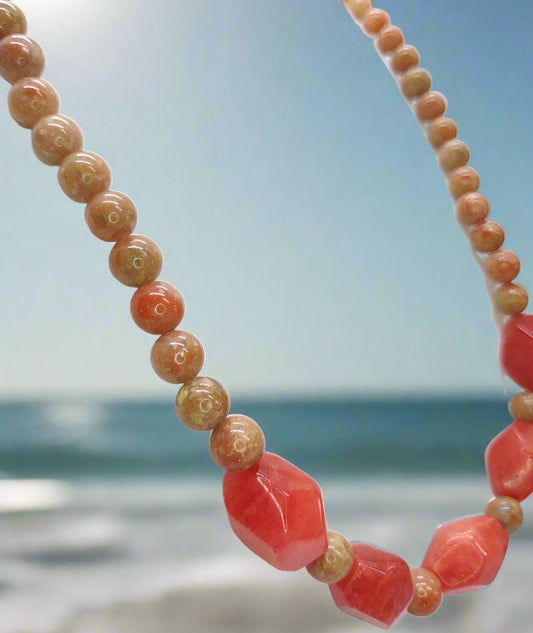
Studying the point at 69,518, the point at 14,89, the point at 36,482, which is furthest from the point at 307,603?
the point at 36,482

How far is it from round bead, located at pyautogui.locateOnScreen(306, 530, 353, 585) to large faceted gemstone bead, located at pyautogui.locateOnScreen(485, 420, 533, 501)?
0.17 metres

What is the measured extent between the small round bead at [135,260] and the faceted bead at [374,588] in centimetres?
23

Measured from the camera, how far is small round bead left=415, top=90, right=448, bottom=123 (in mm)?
638

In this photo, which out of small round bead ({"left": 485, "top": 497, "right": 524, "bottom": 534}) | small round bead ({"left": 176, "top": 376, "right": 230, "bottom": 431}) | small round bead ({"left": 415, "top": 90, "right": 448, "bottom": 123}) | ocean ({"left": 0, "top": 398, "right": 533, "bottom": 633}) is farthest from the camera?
ocean ({"left": 0, "top": 398, "right": 533, "bottom": 633})

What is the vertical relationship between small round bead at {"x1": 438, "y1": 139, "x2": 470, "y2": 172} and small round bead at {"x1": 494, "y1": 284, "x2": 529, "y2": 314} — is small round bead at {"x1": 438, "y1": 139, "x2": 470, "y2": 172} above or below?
above

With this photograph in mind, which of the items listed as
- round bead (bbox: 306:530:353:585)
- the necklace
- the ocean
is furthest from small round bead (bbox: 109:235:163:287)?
the ocean

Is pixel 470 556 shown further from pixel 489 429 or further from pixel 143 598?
pixel 489 429

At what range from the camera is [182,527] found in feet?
4.67

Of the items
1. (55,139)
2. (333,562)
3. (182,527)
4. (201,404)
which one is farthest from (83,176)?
(182,527)

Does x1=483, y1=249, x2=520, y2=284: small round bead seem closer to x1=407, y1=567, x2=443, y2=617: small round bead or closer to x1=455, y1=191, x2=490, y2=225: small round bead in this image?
x1=455, y1=191, x2=490, y2=225: small round bead

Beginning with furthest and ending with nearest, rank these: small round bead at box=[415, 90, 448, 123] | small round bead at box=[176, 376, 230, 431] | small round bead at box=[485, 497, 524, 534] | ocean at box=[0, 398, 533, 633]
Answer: ocean at box=[0, 398, 533, 633]
small round bead at box=[415, 90, 448, 123]
small round bead at box=[485, 497, 524, 534]
small round bead at box=[176, 376, 230, 431]

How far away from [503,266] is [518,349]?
73mm

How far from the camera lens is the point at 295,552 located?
1.40 ft

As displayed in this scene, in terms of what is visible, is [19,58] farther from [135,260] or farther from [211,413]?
[211,413]
